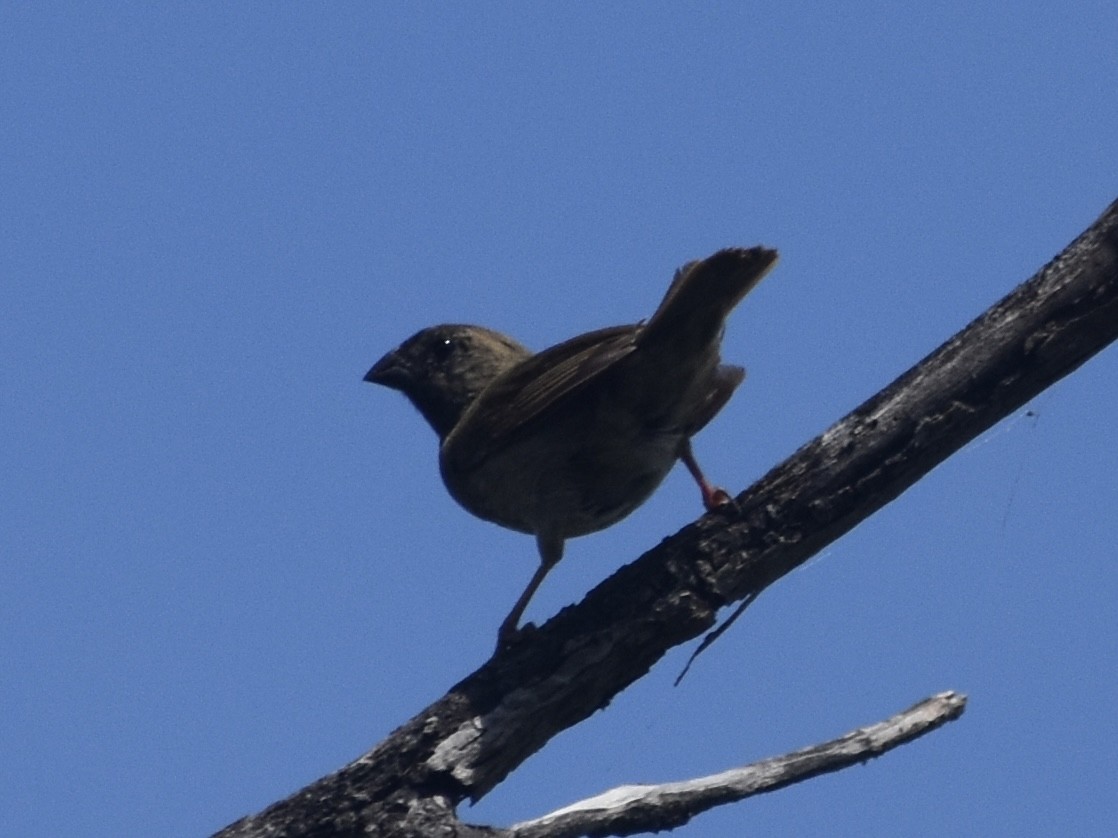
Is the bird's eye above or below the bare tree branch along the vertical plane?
above

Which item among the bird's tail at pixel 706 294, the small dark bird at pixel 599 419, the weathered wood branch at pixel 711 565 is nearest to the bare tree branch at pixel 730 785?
the weathered wood branch at pixel 711 565

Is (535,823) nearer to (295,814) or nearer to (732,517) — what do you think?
(295,814)

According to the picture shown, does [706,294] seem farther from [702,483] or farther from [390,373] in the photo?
[390,373]

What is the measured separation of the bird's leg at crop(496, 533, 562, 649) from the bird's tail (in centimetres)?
114

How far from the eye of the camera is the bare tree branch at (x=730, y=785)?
4.51 m

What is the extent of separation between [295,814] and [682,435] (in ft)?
8.09

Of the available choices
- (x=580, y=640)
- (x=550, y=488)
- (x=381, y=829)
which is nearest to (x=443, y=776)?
(x=381, y=829)

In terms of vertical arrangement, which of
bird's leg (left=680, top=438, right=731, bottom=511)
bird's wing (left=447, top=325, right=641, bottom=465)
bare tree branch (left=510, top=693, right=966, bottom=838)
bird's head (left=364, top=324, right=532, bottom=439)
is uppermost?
bird's head (left=364, top=324, right=532, bottom=439)

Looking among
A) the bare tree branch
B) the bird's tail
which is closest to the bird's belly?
the bird's tail

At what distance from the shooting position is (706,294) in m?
5.78

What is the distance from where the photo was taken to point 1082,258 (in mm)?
4531

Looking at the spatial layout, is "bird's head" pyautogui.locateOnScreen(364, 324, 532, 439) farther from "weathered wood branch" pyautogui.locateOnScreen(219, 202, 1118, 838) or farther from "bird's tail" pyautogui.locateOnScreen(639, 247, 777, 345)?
"weathered wood branch" pyautogui.locateOnScreen(219, 202, 1118, 838)

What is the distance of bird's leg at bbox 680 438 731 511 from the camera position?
5.91m

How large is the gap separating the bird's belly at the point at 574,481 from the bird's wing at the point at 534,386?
105mm
